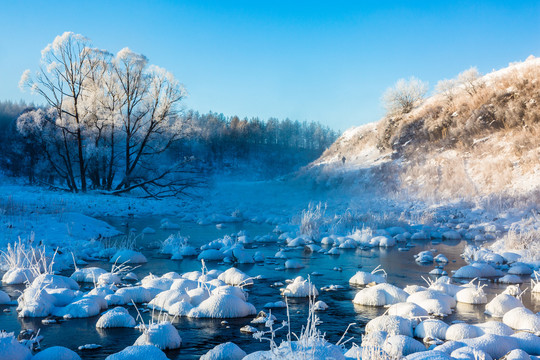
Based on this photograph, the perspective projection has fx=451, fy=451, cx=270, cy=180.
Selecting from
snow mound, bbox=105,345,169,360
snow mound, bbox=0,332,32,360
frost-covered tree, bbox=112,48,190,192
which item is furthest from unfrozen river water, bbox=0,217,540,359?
frost-covered tree, bbox=112,48,190,192

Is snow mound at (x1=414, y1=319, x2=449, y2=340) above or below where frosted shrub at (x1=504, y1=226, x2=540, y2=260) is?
below

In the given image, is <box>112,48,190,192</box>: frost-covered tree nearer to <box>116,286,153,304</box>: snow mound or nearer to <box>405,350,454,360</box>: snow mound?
<box>116,286,153,304</box>: snow mound

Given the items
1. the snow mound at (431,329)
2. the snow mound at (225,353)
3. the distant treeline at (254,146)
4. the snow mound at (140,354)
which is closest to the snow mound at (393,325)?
the snow mound at (431,329)

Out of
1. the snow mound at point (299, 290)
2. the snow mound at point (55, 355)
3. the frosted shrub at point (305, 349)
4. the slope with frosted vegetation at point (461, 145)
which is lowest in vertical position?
the snow mound at point (299, 290)

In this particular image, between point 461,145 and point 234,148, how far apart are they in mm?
51030

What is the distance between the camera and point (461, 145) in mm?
23469

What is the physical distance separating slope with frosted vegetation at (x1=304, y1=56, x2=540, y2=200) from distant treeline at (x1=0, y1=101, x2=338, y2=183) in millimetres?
22876

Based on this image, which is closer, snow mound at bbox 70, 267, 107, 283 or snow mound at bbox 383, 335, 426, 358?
snow mound at bbox 383, 335, 426, 358

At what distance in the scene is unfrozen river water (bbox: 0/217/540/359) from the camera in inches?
198

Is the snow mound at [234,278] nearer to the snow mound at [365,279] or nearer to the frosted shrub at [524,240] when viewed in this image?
the snow mound at [365,279]

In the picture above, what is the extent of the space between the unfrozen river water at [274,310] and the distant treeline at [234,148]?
113ft

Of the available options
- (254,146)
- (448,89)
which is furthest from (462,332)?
(254,146)

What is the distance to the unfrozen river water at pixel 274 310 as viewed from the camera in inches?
198

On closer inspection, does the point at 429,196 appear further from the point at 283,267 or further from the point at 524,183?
the point at 283,267
